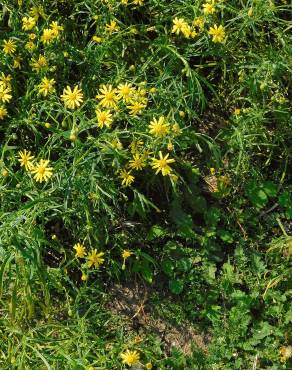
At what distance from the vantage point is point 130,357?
3021 mm

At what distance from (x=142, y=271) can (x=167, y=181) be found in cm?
45

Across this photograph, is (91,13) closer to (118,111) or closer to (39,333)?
(118,111)

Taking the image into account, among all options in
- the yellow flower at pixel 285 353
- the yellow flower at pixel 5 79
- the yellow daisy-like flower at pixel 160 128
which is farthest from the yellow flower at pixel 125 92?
the yellow flower at pixel 285 353

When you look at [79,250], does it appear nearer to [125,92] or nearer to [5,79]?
[125,92]

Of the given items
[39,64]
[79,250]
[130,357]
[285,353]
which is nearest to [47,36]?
[39,64]

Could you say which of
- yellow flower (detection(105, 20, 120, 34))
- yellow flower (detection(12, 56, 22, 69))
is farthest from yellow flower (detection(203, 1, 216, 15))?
yellow flower (detection(12, 56, 22, 69))

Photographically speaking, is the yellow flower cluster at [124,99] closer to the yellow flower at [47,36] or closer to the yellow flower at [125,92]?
the yellow flower at [125,92]

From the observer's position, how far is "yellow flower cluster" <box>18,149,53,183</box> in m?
2.97

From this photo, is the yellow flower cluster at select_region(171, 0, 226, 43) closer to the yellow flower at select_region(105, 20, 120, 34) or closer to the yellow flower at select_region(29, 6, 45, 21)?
the yellow flower at select_region(105, 20, 120, 34)

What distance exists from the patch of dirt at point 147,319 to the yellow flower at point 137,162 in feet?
2.24

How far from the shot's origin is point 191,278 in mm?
3359

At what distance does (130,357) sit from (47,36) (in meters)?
1.46

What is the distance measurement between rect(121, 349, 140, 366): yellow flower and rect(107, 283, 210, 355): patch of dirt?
0.28 m

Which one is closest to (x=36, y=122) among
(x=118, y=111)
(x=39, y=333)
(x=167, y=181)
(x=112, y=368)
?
(x=118, y=111)
